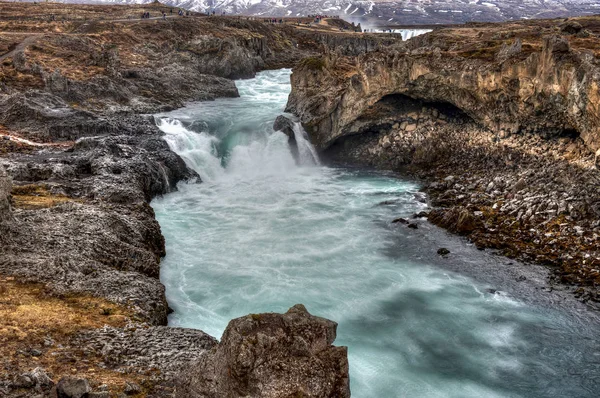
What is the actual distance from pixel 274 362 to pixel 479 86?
33.4m

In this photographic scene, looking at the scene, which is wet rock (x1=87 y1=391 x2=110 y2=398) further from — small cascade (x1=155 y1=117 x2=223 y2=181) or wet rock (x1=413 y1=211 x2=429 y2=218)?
small cascade (x1=155 y1=117 x2=223 y2=181)

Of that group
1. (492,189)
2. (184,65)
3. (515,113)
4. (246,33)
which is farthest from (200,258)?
(246,33)

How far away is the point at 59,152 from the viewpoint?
3544cm

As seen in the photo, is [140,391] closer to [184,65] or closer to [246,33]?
[184,65]

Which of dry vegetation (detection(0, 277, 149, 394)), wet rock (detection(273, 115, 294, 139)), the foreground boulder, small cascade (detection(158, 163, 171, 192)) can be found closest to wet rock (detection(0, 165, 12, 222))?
dry vegetation (detection(0, 277, 149, 394))

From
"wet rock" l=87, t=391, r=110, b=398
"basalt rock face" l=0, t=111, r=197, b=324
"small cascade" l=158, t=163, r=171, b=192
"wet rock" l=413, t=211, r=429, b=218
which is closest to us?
"wet rock" l=87, t=391, r=110, b=398

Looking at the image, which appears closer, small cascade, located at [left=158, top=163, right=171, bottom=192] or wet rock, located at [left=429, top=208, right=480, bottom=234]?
A: wet rock, located at [left=429, top=208, right=480, bottom=234]

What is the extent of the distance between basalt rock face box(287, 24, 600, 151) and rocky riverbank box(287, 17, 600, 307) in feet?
0.28

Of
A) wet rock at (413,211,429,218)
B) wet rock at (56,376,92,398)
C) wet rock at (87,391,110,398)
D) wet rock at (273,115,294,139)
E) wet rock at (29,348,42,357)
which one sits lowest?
wet rock at (413,211,429,218)

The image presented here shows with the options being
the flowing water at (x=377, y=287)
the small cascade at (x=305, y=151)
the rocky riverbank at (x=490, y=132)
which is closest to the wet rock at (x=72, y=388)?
the flowing water at (x=377, y=287)

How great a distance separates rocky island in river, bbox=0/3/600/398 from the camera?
11.2 m

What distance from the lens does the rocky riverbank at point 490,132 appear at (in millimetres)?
27250

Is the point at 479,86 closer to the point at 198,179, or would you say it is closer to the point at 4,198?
the point at 198,179

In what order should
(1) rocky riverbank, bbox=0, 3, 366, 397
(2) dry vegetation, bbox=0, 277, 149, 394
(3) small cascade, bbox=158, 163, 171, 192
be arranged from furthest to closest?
(3) small cascade, bbox=158, 163, 171, 192 < (2) dry vegetation, bbox=0, 277, 149, 394 < (1) rocky riverbank, bbox=0, 3, 366, 397
